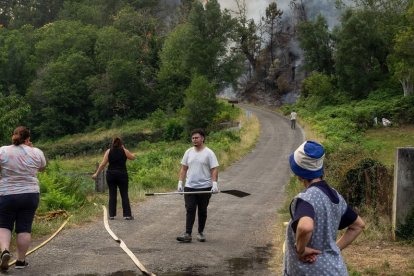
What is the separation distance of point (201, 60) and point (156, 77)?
33.3ft

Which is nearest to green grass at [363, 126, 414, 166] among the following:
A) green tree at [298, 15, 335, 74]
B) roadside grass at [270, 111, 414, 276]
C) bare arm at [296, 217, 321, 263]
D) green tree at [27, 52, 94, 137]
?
roadside grass at [270, 111, 414, 276]

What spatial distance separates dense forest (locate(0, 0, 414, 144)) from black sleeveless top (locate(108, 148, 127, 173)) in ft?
127

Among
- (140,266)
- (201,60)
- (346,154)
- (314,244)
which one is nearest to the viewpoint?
(314,244)

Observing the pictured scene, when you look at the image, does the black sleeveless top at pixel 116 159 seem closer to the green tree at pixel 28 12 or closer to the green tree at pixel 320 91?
the green tree at pixel 320 91

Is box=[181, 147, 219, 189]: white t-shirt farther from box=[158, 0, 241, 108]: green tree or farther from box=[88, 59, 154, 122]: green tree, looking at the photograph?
box=[88, 59, 154, 122]: green tree

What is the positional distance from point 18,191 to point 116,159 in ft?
14.0

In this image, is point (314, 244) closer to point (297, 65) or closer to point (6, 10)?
point (297, 65)

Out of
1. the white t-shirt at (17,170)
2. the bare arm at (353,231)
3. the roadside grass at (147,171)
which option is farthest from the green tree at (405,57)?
the bare arm at (353,231)

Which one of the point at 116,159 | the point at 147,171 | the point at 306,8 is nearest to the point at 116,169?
the point at 116,159

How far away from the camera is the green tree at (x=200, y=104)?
165 feet

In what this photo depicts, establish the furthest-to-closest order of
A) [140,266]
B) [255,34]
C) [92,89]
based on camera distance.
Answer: [255,34]
[92,89]
[140,266]

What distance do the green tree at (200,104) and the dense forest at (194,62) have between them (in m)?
0.09

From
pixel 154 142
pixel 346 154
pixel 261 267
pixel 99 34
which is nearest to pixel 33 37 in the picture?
pixel 99 34

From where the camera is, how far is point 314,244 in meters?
3.69
